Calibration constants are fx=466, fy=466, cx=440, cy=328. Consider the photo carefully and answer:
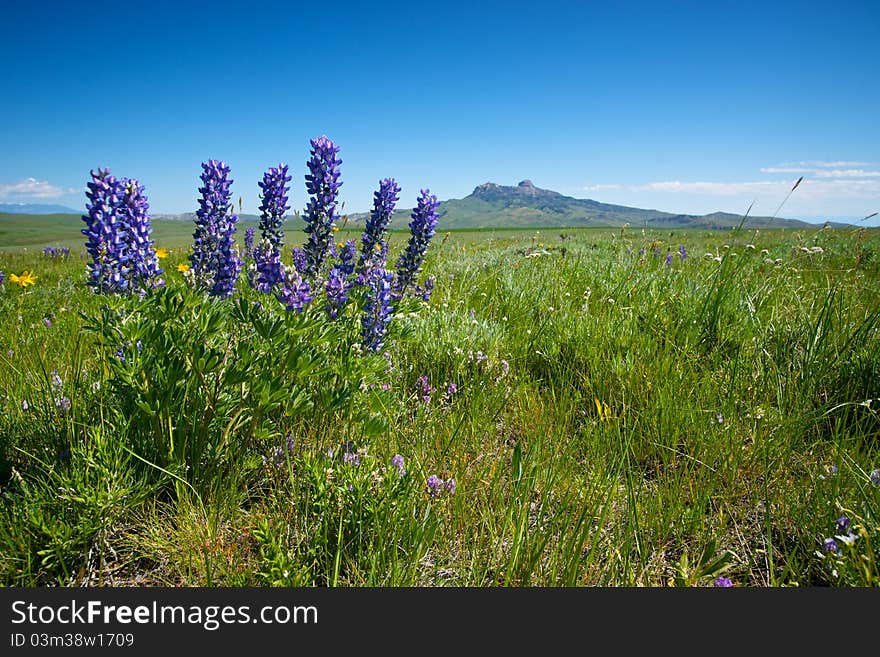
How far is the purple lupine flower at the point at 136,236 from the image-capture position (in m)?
2.25

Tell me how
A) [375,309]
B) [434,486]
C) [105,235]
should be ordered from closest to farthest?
[434,486] < [105,235] < [375,309]

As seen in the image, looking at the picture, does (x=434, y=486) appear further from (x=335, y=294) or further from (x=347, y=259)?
(x=347, y=259)

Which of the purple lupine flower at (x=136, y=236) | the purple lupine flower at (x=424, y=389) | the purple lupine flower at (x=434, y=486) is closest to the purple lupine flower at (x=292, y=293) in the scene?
the purple lupine flower at (x=136, y=236)

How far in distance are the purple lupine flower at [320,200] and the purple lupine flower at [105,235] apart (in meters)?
0.86

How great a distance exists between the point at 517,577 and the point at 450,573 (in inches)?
10.2

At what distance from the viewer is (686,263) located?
768 centimetres

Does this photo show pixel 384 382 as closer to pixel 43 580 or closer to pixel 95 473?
pixel 95 473

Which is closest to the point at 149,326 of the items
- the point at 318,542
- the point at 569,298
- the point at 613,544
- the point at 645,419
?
the point at 318,542

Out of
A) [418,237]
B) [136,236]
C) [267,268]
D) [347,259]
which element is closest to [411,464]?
[267,268]

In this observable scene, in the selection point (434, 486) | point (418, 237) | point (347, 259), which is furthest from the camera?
point (418, 237)

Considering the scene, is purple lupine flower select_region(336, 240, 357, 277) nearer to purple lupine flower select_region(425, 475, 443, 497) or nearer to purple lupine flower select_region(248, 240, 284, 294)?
purple lupine flower select_region(248, 240, 284, 294)

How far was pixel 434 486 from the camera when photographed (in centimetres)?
204

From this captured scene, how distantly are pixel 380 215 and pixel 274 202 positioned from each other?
25.0 inches

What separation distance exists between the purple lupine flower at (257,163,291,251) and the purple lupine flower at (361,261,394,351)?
543 mm
